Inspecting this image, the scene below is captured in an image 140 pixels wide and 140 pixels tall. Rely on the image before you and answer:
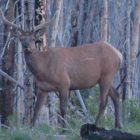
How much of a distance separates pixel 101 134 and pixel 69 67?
4.45 metres

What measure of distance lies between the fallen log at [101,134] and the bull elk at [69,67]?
358cm

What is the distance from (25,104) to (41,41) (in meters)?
1.54

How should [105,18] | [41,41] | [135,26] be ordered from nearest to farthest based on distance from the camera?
1. [41,41]
2. [105,18]
3. [135,26]

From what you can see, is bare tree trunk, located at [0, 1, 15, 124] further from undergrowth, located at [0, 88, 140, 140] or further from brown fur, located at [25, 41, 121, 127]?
brown fur, located at [25, 41, 121, 127]

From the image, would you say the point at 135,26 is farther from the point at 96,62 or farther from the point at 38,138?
the point at 38,138

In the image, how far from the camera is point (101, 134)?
26.1ft

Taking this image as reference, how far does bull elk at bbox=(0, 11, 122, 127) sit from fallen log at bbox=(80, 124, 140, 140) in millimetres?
3583

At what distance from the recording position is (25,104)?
14.1m

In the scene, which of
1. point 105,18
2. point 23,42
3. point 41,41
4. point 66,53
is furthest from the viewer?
point 105,18

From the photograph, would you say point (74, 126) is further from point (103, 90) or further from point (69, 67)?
point (69, 67)

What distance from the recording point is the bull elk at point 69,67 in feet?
39.0

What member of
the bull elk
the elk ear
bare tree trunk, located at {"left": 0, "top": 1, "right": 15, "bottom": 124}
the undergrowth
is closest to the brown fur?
the bull elk

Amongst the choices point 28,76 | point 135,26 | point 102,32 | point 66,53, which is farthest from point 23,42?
point 135,26

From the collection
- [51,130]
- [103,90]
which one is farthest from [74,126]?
[51,130]
